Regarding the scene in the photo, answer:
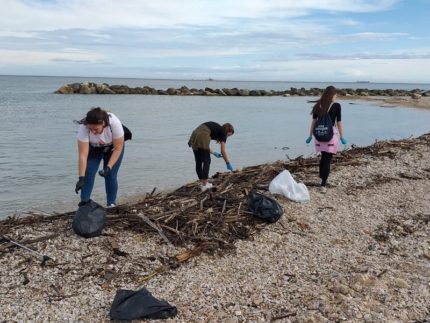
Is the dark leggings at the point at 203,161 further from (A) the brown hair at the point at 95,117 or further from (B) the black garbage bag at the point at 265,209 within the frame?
(A) the brown hair at the point at 95,117

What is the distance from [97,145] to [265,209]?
231 centimetres

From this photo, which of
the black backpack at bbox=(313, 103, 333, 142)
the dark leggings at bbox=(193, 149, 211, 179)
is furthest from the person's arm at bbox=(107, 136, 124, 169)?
the black backpack at bbox=(313, 103, 333, 142)

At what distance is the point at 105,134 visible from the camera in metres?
5.56

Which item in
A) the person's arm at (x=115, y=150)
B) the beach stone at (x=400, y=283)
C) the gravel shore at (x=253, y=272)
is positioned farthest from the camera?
the person's arm at (x=115, y=150)

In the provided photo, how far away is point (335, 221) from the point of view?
6441 millimetres

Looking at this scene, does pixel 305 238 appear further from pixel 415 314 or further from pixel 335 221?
pixel 415 314

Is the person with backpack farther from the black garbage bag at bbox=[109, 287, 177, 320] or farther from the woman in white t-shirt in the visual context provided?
the black garbage bag at bbox=[109, 287, 177, 320]

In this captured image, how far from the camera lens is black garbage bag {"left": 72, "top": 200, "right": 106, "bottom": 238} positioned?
17.1 ft

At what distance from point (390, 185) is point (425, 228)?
2119 mm

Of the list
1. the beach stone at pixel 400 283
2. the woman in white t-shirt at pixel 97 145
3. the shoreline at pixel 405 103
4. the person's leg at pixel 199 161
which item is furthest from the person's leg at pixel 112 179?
the shoreline at pixel 405 103

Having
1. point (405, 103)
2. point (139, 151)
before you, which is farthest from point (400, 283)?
point (405, 103)

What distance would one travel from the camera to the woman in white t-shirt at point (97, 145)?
5.24 metres

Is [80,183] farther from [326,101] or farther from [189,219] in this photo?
[326,101]

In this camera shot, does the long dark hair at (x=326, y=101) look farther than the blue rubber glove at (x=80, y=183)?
Yes
